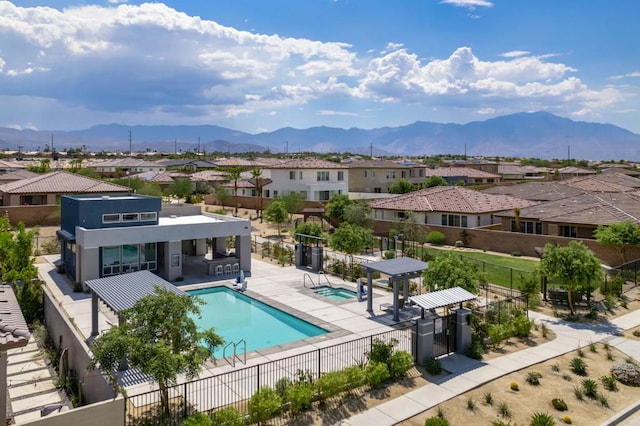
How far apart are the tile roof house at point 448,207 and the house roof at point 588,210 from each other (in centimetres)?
217

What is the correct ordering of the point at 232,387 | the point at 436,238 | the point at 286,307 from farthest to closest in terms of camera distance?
the point at 436,238
the point at 286,307
the point at 232,387

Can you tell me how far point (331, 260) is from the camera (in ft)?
125

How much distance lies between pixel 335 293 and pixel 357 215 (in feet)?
66.3

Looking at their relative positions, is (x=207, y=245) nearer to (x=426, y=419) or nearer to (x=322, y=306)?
(x=322, y=306)

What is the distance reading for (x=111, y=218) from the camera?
31594mm

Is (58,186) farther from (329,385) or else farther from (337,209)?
(329,385)

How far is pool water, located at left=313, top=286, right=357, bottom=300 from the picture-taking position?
2909cm

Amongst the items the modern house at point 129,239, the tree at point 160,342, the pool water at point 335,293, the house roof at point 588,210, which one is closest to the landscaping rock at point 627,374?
the pool water at point 335,293

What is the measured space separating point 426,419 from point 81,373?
36.4 feet

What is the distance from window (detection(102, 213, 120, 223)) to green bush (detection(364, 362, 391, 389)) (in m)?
20.8

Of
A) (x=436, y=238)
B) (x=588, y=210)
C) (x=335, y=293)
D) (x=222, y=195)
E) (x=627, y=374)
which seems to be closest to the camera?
(x=627, y=374)

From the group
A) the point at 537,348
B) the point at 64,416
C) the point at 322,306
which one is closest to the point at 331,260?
the point at 322,306

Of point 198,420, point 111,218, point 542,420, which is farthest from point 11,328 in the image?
point 111,218

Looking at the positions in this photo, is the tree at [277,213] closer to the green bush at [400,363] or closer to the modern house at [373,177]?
the modern house at [373,177]
